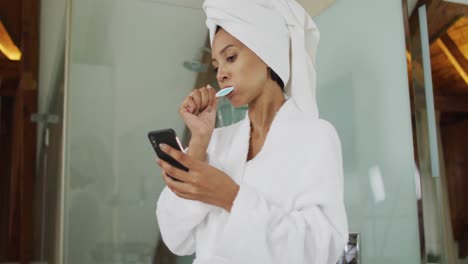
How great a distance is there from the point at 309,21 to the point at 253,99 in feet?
0.67

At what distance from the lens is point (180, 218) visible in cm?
83

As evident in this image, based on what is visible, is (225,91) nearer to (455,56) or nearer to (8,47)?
(455,56)

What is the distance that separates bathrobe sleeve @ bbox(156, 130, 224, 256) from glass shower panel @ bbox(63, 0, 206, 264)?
0.79m

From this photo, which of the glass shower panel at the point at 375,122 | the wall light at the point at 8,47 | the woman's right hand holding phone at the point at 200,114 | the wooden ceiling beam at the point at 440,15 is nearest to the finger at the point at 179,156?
the woman's right hand holding phone at the point at 200,114

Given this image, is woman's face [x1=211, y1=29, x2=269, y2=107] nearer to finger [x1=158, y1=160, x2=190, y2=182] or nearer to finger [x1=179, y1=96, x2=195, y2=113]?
finger [x1=179, y1=96, x2=195, y2=113]

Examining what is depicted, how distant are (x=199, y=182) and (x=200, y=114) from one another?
16cm

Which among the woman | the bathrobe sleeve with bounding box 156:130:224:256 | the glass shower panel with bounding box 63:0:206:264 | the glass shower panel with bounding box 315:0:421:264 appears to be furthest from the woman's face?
the glass shower panel with bounding box 63:0:206:264

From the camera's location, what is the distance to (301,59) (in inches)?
36.1

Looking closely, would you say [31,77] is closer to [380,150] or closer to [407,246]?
[380,150]

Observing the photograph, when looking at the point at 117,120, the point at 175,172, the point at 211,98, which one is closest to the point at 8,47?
the point at 117,120

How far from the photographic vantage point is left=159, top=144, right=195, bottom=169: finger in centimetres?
71

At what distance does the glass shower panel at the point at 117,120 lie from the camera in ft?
5.27

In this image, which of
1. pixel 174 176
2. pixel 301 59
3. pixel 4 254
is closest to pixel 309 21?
pixel 301 59

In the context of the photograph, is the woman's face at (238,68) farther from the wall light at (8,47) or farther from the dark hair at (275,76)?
the wall light at (8,47)
